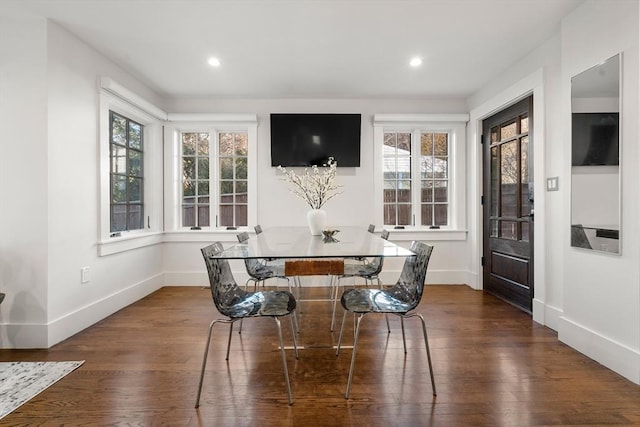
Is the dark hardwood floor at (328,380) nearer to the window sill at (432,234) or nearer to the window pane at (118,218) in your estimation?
the window pane at (118,218)

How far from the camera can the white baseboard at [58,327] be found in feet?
8.64

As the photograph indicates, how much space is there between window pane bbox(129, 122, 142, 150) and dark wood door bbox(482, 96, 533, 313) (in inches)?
178

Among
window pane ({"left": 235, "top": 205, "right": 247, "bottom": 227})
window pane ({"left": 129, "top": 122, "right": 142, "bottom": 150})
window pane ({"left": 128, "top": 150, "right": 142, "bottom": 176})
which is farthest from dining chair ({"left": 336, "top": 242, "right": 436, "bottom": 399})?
window pane ({"left": 129, "top": 122, "right": 142, "bottom": 150})

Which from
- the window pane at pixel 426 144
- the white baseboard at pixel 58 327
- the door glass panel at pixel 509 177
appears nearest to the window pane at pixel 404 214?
the window pane at pixel 426 144

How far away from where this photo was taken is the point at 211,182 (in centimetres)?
475

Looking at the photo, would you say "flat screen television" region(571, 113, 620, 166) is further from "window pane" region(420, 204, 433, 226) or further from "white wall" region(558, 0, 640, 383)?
"window pane" region(420, 204, 433, 226)

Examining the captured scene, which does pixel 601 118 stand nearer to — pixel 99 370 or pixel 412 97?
pixel 412 97

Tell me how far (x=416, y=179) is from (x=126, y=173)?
384 centimetres

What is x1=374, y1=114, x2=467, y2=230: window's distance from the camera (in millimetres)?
4789

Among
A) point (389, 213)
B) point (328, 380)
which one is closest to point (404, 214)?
point (389, 213)

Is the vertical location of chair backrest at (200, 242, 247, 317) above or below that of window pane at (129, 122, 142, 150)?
below

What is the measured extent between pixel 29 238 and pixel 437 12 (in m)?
3.69

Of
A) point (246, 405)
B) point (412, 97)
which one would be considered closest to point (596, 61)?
point (412, 97)

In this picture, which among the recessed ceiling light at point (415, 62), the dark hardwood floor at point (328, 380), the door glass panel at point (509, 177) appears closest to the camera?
the dark hardwood floor at point (328, 380)
